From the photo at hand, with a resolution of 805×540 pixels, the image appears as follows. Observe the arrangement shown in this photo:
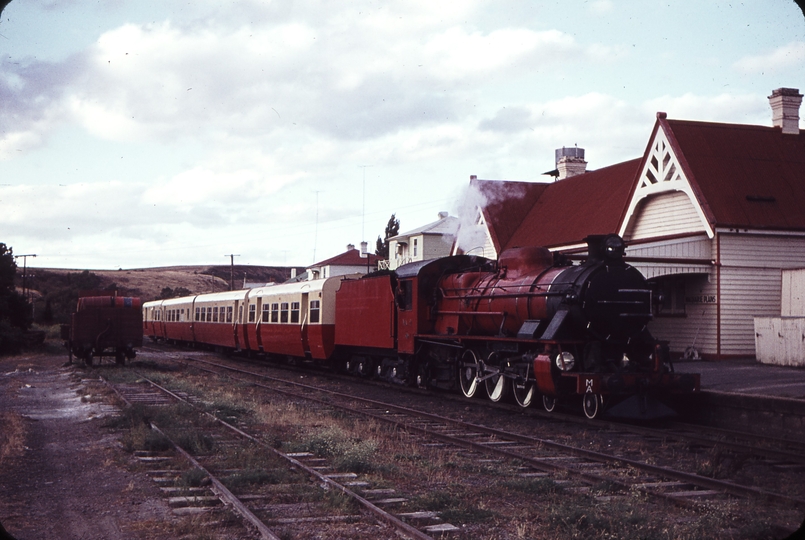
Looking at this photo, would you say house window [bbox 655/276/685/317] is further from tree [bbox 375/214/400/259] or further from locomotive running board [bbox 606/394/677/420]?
tree [bbox 375/214/400/259]

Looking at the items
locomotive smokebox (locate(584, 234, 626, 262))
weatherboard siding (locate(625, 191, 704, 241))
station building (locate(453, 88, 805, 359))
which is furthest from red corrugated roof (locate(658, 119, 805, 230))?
locomotive smokebox (locate(584, 234, 626, 262))

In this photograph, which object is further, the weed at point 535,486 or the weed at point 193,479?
the weed at point 193,479

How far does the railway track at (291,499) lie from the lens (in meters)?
6.54

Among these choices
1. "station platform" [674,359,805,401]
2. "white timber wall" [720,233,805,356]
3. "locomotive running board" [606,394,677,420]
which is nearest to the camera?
"locomotive running board" [606,394,677,420]

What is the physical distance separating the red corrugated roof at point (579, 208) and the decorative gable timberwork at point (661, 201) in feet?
1.69

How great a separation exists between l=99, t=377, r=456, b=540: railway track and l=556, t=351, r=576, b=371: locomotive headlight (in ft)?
17.1

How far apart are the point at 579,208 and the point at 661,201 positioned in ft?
19.9

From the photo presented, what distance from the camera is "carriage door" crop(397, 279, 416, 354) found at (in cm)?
1847

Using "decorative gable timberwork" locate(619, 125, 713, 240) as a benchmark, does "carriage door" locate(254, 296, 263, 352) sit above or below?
below

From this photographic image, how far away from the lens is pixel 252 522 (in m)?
6.58

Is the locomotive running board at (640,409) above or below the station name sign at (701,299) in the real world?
below

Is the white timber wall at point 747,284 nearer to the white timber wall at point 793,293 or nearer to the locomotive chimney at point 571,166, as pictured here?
the white timber wall at point 793,293

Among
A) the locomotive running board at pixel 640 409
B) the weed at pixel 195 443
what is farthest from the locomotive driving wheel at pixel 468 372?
the weed at pixel 195 443

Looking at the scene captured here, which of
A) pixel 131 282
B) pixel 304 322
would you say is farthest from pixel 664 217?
pixel 131 282
